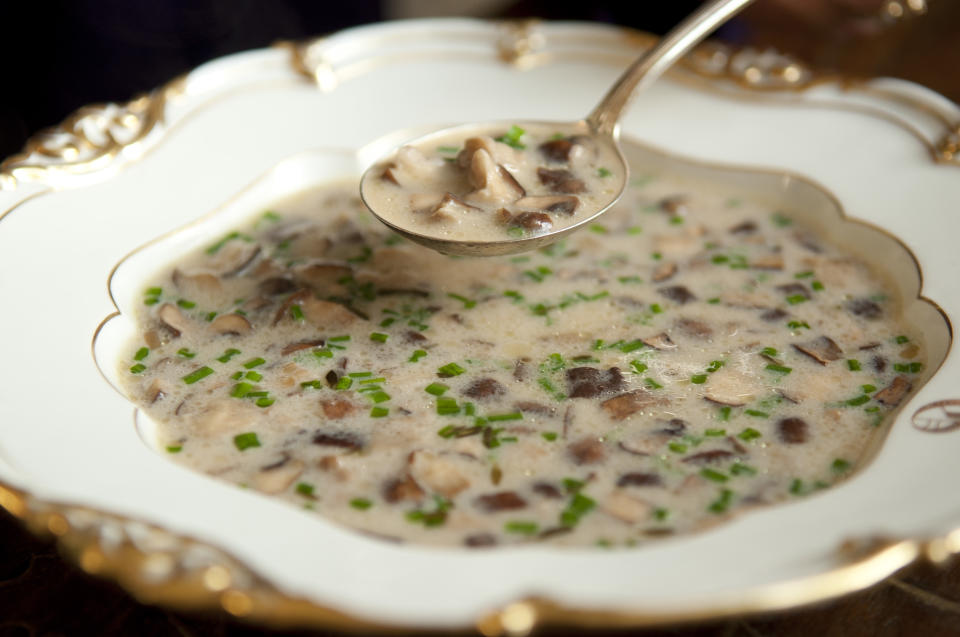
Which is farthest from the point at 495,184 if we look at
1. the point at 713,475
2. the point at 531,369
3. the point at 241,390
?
the point at 713,475

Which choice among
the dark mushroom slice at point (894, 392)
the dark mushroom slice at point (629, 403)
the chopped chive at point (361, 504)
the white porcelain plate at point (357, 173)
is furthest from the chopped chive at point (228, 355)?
the dark mushroom slice at point (894, 392)

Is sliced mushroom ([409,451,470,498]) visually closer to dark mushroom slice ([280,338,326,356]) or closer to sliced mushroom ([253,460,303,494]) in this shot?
sliced mushroom ([253,460,303,494])

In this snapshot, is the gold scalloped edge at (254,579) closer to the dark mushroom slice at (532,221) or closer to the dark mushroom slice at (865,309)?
the dark mushroom slice at (865,309)

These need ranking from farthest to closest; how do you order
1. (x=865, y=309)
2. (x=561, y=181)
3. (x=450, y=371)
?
(x=561, y=181)
(x=865, y=309)
(x=450, y=371)

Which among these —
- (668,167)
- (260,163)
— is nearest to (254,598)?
(260,163)

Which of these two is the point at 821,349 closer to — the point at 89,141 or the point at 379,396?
the point at 379,396

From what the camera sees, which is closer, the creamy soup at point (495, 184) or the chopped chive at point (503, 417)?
the chopped chive at point (503, 417)

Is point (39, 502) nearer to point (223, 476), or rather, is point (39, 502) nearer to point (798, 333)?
point (223, 476)

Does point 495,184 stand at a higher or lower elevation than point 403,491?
higher
